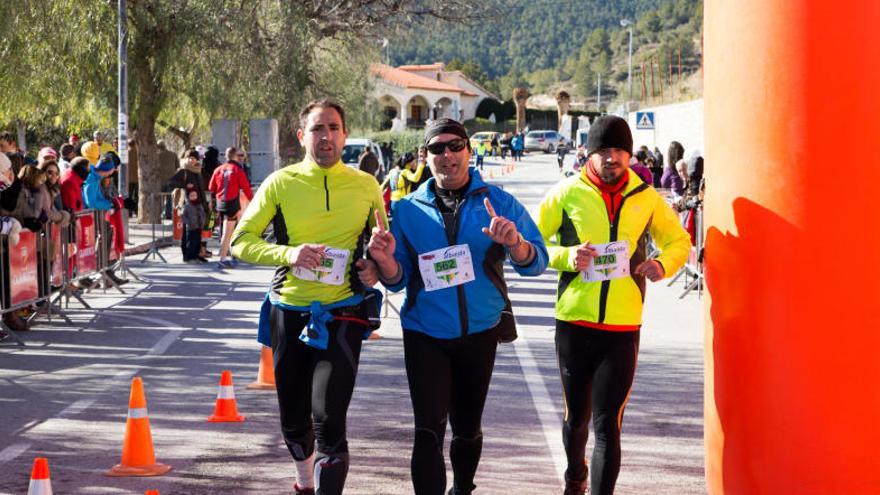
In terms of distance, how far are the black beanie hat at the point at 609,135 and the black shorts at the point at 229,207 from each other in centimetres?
1533

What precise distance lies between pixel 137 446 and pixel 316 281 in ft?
6.48

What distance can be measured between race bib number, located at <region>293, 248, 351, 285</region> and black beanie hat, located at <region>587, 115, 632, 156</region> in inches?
51.3

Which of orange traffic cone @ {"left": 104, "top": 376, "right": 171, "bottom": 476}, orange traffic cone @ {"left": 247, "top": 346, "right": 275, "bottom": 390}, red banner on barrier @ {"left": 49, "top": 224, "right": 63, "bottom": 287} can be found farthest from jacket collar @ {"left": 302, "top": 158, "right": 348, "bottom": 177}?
red banner on barrier @ {"left": 49, "top": 224, "right": 63, "bottom": 287}

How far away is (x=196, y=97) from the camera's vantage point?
100 feet

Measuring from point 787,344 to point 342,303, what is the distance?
1.92 meters

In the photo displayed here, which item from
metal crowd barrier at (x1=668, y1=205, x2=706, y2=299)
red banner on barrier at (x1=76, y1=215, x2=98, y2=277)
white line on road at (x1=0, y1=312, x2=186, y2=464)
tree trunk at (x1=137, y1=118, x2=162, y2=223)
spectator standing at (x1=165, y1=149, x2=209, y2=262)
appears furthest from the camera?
tree trunk at (x1=137, y1=118, x2=162, y2=223)

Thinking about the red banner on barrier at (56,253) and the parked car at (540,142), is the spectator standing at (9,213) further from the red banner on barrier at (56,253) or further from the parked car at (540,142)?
the parked car at (540,142)

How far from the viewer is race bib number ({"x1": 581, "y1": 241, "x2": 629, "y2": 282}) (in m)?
6.38

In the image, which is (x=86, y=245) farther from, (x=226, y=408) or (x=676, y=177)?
(x=676, y=177)

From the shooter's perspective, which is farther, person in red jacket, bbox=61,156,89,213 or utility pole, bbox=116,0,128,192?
utility pole, bbox=116,0,128,192

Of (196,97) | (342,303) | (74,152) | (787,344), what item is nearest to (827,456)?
(787,344)

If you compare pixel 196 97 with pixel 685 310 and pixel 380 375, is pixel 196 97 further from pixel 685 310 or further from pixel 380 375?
pixel 380 375

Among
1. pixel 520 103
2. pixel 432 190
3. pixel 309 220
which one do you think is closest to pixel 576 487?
pixel 432 190

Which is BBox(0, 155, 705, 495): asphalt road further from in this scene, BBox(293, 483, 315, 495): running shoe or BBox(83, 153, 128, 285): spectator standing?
BBox(83, 153, 128, 285): spectator standing
